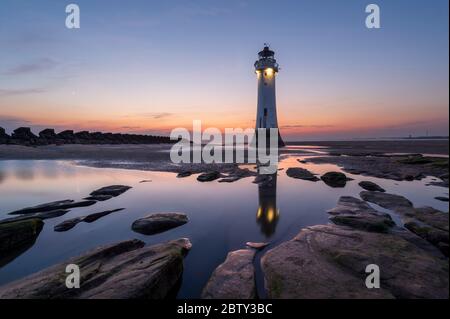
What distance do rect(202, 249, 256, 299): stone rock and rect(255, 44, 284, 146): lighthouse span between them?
41.9m

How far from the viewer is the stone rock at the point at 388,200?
884 cm

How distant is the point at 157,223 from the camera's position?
25.6ft

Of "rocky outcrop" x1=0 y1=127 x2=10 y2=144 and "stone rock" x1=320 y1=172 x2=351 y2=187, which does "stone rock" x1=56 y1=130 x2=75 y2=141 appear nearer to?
"rocky outcrop" x1=0 y1=127 x2=10 y2=144

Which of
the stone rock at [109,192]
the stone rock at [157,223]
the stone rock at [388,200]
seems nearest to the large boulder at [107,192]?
the stone rock at [109,192]

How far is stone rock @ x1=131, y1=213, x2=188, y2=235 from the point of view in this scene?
7570mm

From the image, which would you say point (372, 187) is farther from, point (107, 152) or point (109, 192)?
point (107, 152)

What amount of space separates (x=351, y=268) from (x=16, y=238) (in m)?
8.69

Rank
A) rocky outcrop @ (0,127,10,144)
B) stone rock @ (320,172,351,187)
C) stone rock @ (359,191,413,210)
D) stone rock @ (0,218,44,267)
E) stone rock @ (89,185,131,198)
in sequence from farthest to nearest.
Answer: rocky outcrop @ (0,127,10,144)
stone rock @ (320,172,351,187)
stone rock @ (89,185,131,198)
stone rock @ (359,191,413,210)
stone rock @ (0,218,44,267)

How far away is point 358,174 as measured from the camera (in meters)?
17.7

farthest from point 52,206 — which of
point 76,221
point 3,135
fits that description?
point 3,135

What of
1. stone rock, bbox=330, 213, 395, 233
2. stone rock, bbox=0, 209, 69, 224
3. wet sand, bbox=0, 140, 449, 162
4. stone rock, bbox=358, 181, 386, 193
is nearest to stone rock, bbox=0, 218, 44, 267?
stone rock, bbox=0, 209, 69, 224

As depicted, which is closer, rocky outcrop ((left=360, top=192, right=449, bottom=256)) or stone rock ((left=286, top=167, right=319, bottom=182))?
rocky outcrop ((left=360, top=192, right=449, bottom=256))

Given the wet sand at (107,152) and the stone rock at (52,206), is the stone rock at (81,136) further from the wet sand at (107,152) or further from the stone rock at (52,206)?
the stone rock at (52,206)
